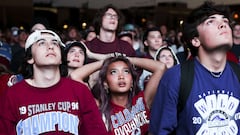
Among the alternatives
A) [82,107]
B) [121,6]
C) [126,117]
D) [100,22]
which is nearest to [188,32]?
[82,107]

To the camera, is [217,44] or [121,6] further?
[121,6]

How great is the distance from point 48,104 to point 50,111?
4cm

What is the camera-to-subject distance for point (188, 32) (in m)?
2.89

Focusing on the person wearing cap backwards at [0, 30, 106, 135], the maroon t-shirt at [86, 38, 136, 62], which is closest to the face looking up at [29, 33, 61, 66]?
the person wearing cap backwards at [0, 30, 106, 135]

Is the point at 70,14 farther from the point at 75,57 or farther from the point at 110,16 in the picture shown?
the point at 75,57

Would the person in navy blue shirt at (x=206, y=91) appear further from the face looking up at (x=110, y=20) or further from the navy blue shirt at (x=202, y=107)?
the face looking up at (x=110, y=20)

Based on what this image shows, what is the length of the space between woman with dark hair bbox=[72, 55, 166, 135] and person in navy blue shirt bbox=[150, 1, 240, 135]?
761mm

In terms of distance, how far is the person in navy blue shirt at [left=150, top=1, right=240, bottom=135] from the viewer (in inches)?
107

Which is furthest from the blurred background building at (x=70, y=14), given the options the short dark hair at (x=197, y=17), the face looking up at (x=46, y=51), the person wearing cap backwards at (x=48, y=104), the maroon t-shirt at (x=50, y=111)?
the short dark hair at (x=197, y=17)

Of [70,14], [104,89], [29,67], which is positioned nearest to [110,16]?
[104,89]

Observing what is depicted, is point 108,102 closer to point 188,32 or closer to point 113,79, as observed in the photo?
point 113,79

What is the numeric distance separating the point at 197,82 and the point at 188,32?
0.32m

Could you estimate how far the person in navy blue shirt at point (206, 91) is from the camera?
2.71 metres

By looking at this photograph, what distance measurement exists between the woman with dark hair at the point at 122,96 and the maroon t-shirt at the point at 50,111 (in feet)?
2.11
